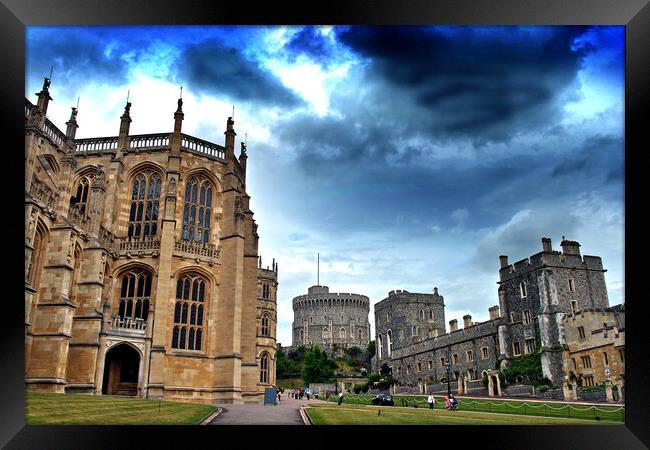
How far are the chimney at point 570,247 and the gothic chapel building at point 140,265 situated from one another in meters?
19.4

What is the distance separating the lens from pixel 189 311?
81.5ft

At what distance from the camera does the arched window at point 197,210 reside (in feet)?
86.2

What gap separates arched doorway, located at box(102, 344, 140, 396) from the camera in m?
22.6

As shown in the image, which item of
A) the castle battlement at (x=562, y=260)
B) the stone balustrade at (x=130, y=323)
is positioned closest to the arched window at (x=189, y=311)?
the stone balustrade at (x=130, y=323)

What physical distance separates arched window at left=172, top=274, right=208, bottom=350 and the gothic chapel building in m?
0.05

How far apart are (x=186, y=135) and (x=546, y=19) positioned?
19640 millimetres

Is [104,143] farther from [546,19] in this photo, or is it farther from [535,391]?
[535,391]

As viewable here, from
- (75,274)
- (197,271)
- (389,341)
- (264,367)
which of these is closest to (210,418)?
(75,274)

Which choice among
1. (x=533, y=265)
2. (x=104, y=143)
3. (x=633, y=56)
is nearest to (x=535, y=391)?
(x=533, y=265)

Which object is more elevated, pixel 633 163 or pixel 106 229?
pixel 106 229

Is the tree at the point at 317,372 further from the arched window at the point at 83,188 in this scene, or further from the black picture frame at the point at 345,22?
the black picture frame at the point at 345,22

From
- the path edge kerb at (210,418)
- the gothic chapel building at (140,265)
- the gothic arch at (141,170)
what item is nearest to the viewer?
the path edge kerb at (210,418)

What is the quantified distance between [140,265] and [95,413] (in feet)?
40.0

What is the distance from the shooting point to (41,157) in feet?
73.9
